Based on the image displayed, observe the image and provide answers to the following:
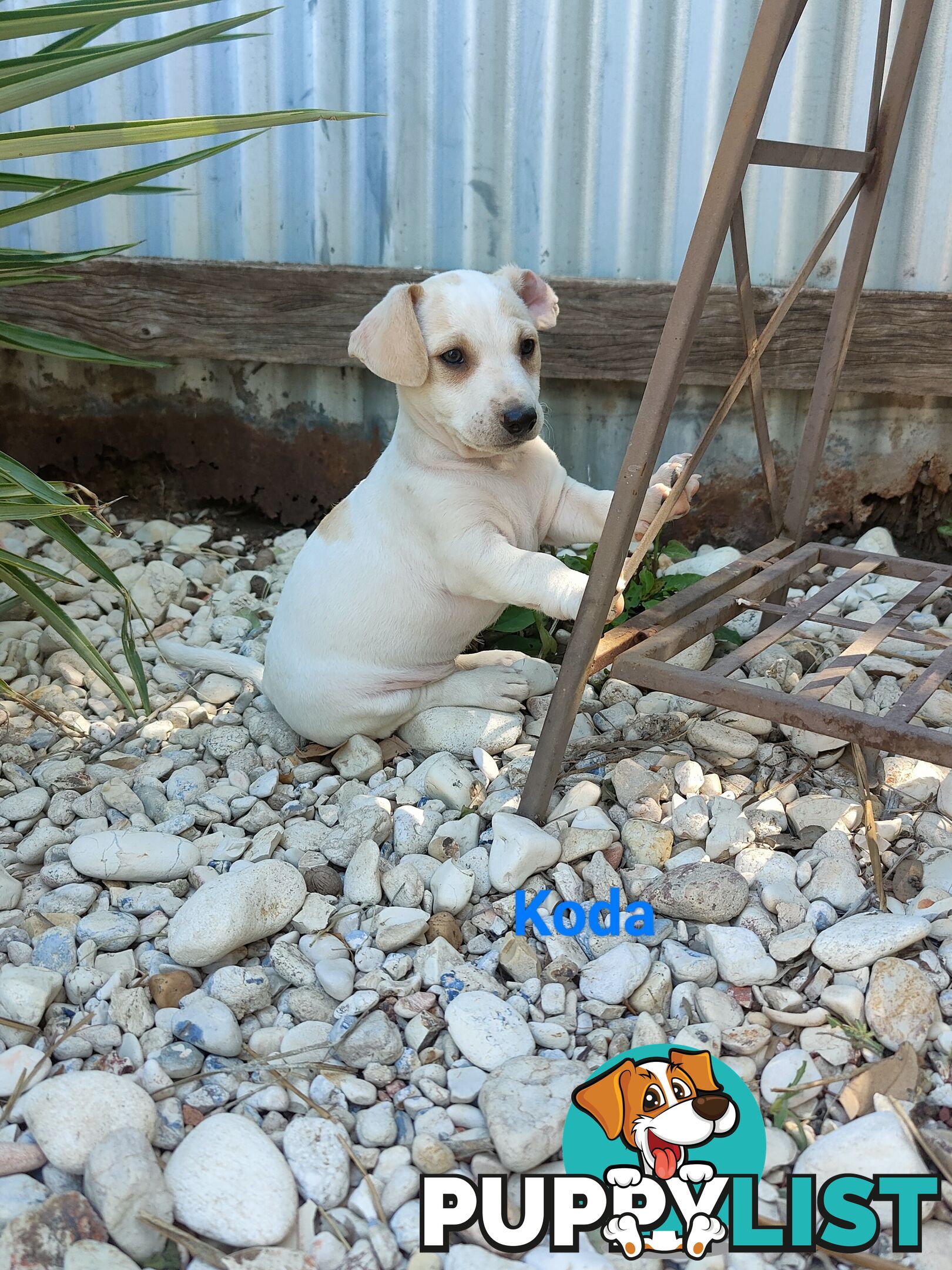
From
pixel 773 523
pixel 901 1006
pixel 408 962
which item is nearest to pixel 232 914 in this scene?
pixel 408 962

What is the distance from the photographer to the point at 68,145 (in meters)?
2.21

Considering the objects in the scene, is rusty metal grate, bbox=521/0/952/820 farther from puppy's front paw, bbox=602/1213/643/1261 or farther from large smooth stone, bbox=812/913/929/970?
puppy's front paw, bbox=602/1213/643/1261

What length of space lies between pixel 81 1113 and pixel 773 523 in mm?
2232

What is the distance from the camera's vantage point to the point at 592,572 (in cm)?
223

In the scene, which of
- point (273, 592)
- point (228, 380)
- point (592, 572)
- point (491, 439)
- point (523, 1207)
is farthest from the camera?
point (228, 380)

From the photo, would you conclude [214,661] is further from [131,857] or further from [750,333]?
[750,333]

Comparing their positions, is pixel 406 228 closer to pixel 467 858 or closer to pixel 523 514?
pixel 523 514

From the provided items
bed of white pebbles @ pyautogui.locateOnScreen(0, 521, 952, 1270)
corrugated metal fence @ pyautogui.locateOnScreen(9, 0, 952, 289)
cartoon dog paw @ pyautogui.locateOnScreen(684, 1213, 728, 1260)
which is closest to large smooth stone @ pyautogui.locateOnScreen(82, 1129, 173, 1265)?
bed of white pebbles @ pyautogui.locateOnScreen(0, 521, 952, 1270)

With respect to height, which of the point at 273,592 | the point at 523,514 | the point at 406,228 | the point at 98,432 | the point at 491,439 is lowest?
the point at 273,592

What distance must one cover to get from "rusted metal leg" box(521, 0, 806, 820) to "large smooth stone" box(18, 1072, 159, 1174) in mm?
1013

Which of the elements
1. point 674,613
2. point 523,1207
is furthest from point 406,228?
point 523,1207

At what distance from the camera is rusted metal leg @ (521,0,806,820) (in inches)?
74.5

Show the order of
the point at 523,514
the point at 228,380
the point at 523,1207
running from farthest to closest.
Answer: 1. the point at 228,380
2. the point at 523,514
3. the point at 523,1207

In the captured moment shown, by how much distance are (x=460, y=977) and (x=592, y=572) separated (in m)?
0.82
